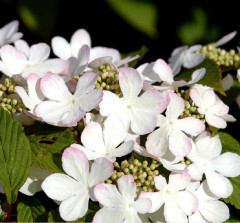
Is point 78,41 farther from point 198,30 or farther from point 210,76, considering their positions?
point 198,30

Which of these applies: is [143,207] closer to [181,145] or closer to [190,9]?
[181,145]

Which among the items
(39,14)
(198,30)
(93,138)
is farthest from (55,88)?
(198,30)

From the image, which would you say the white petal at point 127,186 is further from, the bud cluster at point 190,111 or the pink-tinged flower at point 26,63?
the pink-tinged flower at point 26,63

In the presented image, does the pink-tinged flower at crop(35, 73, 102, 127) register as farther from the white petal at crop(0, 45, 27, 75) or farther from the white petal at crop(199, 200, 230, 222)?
the white petal at crop(199, 200, 230, 222)

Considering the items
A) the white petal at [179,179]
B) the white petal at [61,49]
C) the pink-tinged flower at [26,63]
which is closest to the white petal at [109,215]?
the white petal at [179,179]

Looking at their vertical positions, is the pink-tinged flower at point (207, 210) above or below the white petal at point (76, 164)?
below

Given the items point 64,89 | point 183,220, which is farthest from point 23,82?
point 183,220
